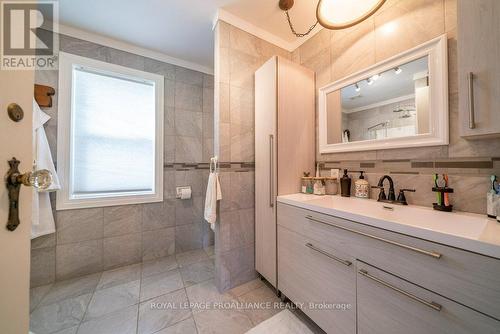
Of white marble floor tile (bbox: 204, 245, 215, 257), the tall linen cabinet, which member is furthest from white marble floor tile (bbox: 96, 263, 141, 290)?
the tall linen cabinet

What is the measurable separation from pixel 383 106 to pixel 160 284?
98.1 inches

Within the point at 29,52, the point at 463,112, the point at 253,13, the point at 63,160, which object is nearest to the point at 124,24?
the point at 253,13

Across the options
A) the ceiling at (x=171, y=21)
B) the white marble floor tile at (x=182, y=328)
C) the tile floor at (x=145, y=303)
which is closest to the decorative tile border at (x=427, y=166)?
the tile floor at (x=145, y=303)

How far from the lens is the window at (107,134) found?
1737 millimetres

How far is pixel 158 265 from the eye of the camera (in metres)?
2.01

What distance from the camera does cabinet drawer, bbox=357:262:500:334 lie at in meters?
0.61

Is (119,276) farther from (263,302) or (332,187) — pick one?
(332,187)

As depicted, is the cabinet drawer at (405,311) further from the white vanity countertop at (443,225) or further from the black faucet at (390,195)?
the black faucet at (390,195)

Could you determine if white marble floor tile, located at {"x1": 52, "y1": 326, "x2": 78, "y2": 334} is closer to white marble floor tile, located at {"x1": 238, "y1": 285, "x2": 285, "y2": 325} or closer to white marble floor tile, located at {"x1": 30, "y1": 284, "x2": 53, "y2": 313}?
white marble floor tile, located at {"x1": 30, "y1": 284, "x2": 53, "y2": 313}

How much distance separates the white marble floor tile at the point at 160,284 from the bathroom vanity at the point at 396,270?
1.13 m

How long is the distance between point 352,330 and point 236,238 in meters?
1.01

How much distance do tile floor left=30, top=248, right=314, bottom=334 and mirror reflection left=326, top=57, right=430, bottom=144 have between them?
161cm

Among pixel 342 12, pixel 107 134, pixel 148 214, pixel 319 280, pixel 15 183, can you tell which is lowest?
pixel 319 280

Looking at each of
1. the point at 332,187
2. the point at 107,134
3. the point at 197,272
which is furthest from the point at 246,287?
the point at 107,134
